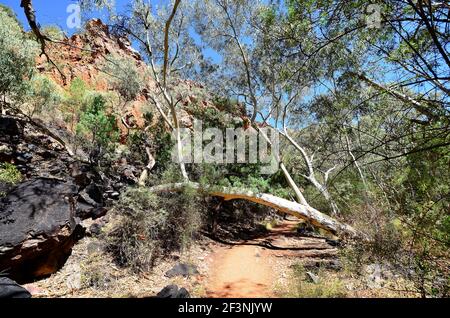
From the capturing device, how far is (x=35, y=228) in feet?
16.3

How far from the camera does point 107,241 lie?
6543 mm

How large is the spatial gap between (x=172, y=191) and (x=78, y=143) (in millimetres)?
5633

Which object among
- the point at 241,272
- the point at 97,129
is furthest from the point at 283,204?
the point at 97,129

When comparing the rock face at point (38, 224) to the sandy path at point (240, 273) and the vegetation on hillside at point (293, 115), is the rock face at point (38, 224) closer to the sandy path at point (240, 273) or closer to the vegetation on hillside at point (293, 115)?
the vegetation on hillside at point (293, 115)

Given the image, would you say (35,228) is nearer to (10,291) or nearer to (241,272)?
(10,291)

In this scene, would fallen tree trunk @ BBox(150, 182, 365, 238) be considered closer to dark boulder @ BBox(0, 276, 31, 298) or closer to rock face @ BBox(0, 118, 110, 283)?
rock face @ BBox(0, 118, 110, 283)

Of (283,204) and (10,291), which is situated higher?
(283,204)

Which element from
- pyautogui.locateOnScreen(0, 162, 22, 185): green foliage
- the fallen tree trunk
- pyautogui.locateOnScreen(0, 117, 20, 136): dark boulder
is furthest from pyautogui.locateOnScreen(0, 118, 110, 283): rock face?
pyautogui.locateOnScreen(0, 117, 20, 136): dark boulder

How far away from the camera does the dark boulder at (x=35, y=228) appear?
4.66 m

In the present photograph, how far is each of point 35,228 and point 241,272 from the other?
175 inches

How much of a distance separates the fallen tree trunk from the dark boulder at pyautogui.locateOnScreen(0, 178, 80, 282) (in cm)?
264

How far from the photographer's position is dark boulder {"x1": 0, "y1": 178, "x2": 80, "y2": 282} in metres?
4.66

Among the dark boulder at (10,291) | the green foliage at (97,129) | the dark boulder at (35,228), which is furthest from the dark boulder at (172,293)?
the green foliage at (97,129)

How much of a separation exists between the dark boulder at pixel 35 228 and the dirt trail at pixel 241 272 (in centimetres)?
313
